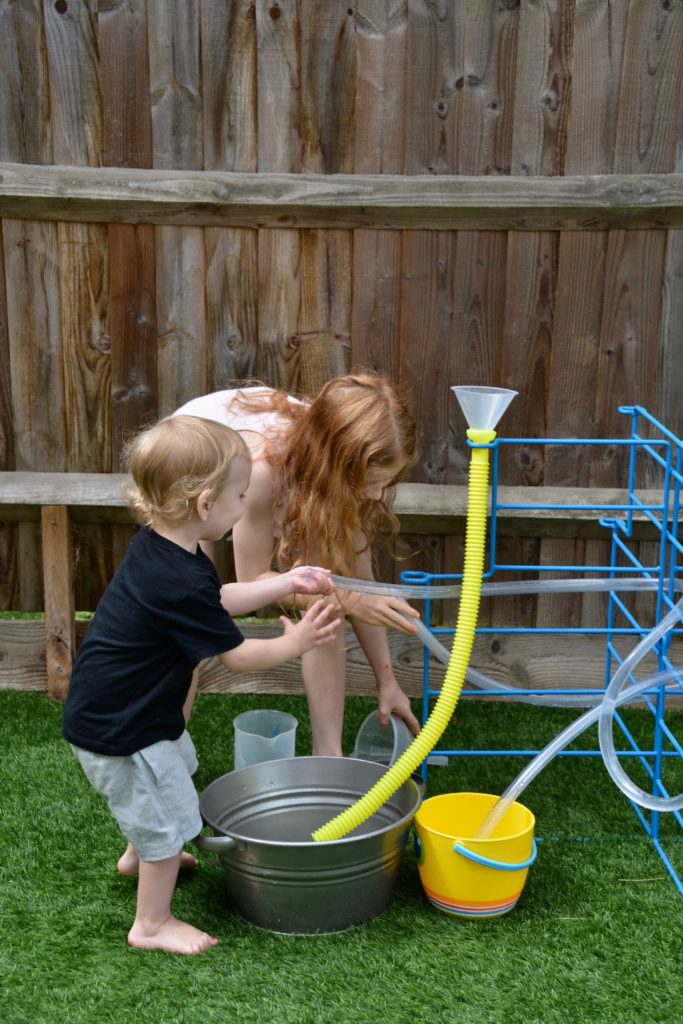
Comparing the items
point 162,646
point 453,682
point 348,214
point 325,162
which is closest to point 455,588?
point 453,682

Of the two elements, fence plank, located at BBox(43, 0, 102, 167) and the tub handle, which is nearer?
the tub handle

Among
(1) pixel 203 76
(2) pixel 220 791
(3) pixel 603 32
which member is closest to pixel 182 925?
(2) pixel 220 791

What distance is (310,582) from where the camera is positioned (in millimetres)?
2203

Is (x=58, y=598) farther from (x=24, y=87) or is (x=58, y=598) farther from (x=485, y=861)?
(x=485, y=861)

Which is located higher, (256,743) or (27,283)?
(27,283)

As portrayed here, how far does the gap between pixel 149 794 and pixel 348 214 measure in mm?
1680

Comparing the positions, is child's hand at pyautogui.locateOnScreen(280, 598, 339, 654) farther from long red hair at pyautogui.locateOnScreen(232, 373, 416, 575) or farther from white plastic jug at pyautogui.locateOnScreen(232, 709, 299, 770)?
white plastic jug at pyautogui.locateOnScreen(232, 709, 299, 770)

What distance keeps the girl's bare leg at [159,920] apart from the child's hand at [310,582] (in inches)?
21.4

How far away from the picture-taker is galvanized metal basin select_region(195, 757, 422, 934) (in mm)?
2139

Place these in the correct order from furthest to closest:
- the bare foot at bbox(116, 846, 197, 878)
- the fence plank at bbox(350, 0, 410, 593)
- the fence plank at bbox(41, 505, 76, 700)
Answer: the fence plank at bbox(41, 505, 76, 700)
the fence plank at bbox(350, 0, 410, 593)
the bare foot at bbox(116, 846, 197, 878)

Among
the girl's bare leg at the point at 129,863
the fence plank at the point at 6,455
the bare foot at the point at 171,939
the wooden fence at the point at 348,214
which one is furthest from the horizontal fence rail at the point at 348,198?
the bare foot at the point at 171,939

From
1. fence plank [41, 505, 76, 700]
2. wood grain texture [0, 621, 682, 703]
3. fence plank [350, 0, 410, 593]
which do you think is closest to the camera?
fence plank [350, 0, 410, 593]

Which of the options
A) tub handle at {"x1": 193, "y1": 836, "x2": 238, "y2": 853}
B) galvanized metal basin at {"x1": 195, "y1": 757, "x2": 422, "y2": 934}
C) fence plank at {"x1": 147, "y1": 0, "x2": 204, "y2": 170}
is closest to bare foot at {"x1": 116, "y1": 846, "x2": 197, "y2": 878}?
galvanized metal basin at {"x1": 195, "y1": 757, "x2": 422, "y2": 934}

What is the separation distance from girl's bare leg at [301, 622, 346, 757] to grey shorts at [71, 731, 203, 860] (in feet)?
1.81
